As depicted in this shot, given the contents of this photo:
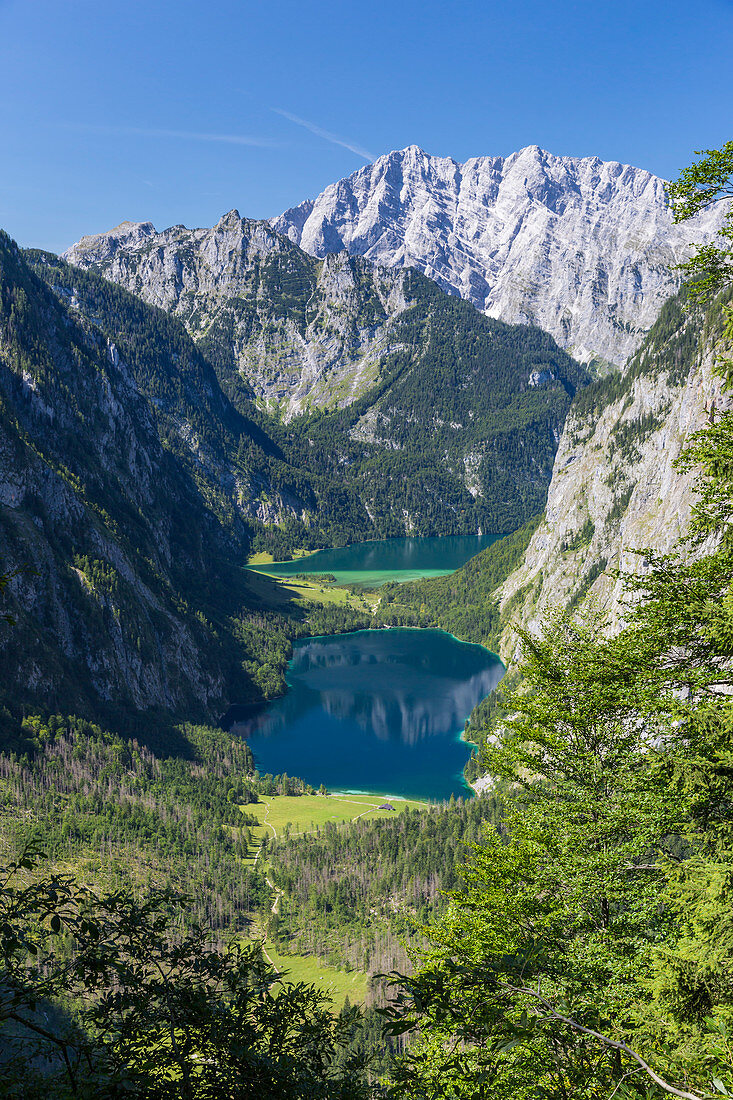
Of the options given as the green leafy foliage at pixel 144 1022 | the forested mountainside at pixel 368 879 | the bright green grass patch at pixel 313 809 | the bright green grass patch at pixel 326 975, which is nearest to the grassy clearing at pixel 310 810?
the bright green grass patch at pixel 313 809

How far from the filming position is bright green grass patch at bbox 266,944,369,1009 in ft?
324

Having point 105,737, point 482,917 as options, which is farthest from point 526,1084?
point 105,737

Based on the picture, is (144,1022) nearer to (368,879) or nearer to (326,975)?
(326,975)

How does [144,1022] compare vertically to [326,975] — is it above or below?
above

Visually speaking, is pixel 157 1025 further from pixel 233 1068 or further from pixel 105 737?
pixel 105 737

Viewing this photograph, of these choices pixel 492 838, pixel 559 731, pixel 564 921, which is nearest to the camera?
pixel 564 921

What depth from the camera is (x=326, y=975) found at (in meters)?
105

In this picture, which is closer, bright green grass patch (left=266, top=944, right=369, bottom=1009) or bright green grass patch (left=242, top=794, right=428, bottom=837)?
bright green grass patch (left=266, top=944, right=369, bottom=1009)

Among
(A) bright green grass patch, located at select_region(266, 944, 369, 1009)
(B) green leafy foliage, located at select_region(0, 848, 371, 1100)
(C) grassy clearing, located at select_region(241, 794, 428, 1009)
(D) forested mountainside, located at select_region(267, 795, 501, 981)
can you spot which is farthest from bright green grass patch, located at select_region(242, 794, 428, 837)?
(B) green leafy foliage, located at select_region(0, 848, 371, 1100)

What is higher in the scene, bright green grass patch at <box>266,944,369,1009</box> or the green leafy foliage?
the green leafy foliage

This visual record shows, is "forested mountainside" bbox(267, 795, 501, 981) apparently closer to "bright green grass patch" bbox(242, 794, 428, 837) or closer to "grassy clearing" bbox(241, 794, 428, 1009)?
"grassy clearing" bbox(241, 794, 428, 1009)

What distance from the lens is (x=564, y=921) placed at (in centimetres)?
2011

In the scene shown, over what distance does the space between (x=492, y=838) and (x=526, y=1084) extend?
9.44m

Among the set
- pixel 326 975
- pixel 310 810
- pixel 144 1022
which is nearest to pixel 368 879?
pixel 326 975
